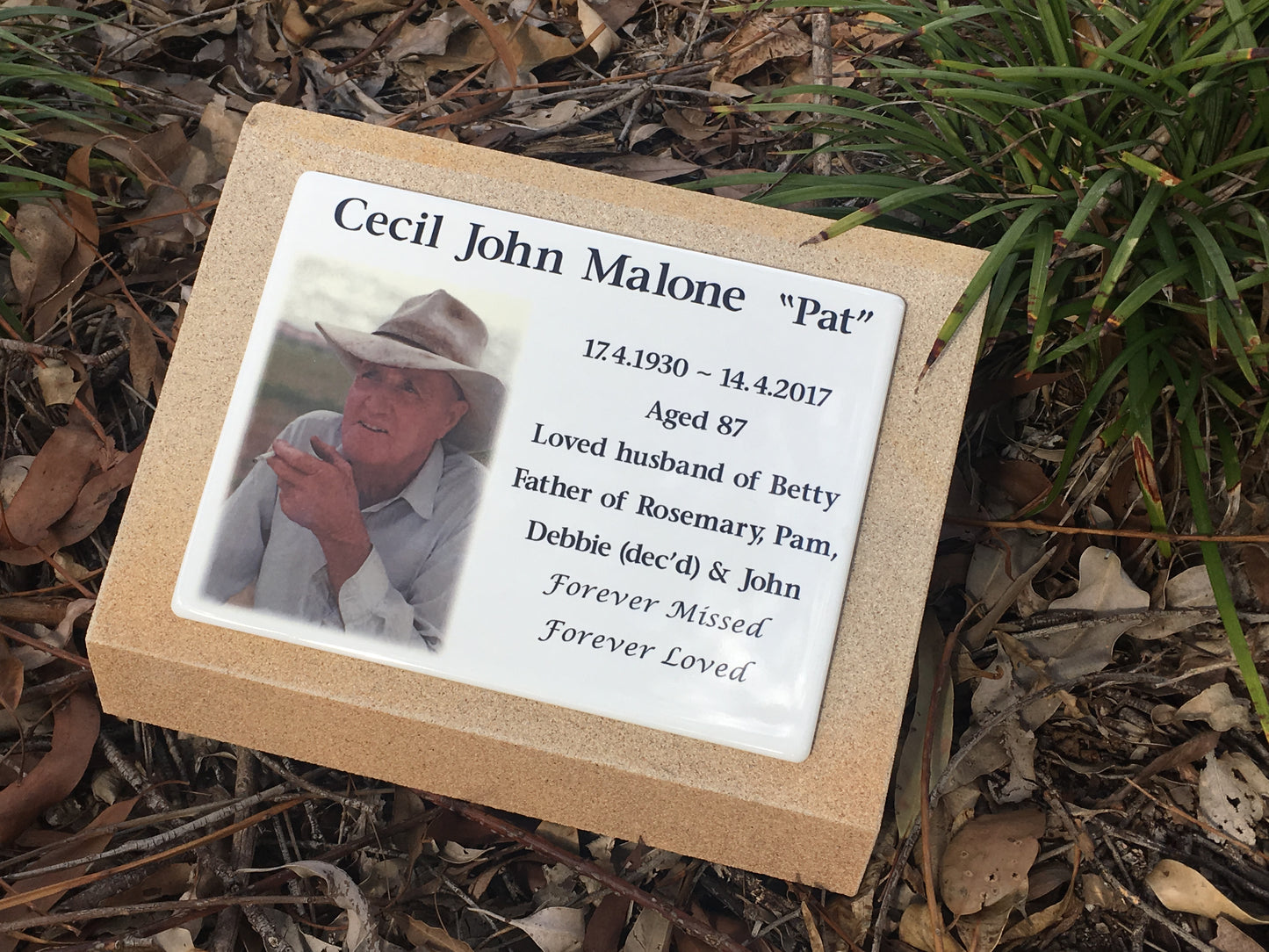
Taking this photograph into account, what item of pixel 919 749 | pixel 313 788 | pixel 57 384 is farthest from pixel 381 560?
pixel 919 749

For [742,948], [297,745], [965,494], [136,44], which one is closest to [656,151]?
[965,494]

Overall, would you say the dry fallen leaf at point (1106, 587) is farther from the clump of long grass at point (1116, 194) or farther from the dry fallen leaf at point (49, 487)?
the dry fallen leaf at point (49, 487)

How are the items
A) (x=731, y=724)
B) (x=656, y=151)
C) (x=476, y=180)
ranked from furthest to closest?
(x=656, y=151), (x=476, y=180), (x=731, y=724)

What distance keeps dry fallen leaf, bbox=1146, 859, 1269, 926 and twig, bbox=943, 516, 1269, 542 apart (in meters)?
0.46

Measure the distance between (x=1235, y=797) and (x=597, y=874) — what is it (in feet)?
2.99

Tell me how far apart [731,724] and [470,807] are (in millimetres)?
414

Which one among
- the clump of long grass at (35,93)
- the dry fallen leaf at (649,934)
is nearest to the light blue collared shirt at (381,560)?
the dry fallen leaf at (649,934)

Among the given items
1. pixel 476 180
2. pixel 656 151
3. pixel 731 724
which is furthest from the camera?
pixel 656 151

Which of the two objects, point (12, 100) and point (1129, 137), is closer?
point (1129, 137)

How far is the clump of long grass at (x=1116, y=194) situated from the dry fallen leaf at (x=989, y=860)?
0.35 meters

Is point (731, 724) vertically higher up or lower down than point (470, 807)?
higher up

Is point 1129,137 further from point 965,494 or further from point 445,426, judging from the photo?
point 445,426

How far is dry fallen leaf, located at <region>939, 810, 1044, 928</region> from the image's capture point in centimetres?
117

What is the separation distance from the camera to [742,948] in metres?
1.12
